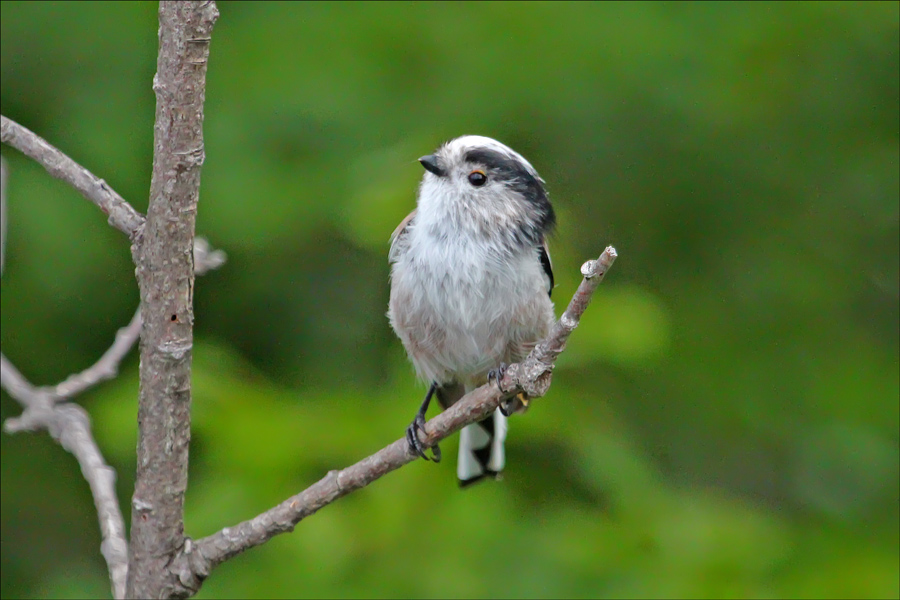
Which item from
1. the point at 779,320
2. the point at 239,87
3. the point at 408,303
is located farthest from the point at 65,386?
the point at 779,320

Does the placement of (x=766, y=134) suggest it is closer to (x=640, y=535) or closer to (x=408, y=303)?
(x=640, y=535)

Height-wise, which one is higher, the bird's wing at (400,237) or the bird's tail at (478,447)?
the bird's wing at (400,237)

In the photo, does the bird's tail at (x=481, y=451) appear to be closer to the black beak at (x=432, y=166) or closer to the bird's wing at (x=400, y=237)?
the bird's wing at (x=400, y=237)

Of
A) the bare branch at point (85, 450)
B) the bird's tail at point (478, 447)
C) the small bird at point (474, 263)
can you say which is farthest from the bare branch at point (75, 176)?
the bird's tail at point (478, 447)

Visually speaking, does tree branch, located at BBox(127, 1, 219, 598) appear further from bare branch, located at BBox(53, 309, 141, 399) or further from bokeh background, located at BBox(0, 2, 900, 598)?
bokeh background, located at BBox(0, 2, 900, 598)

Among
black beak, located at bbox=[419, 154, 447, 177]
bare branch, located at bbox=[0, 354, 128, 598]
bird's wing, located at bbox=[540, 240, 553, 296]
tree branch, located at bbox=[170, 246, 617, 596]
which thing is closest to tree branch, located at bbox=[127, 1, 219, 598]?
tree branch, located at bbox=[170, 246, 617, 596]

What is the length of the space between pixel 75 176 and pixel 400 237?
1.45m

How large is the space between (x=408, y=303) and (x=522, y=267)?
1.46 ft

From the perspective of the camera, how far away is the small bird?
3.20 metres

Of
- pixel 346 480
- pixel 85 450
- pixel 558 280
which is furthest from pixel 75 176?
pixel 558 280

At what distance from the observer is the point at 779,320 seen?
199 inches

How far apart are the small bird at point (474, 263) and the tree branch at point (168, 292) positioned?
97 centimetres

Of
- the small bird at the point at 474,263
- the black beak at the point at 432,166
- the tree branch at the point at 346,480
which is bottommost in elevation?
the tree branch at the point at 346,480

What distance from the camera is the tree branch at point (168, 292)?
6.57ft
